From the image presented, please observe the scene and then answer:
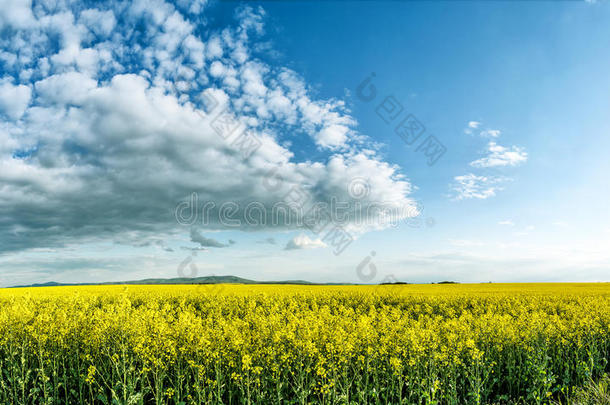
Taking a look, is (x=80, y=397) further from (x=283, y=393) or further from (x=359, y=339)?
(x=359, y=339)

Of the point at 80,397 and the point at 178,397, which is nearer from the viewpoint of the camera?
the point at 178,397

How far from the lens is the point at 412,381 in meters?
8.82

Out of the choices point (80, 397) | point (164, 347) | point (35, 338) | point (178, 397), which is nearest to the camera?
point (178, 397)

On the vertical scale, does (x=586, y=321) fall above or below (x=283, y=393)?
above

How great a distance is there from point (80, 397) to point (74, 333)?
2163mm

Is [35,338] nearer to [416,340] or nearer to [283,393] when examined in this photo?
[283,393]

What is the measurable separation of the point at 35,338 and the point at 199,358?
6.23 meters

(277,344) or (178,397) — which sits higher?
(277,344)

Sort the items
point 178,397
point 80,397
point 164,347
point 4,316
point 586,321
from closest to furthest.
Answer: point 178,397 < point 164,347 < point 80,397 < point 4,316 < point 586,321

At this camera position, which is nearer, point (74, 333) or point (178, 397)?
point (178, 397)

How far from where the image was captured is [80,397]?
29.8 feet

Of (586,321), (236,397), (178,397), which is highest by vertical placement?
(586,321)

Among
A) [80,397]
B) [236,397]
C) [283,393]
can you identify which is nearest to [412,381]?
[283,393]

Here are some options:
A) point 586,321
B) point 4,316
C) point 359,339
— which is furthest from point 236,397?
point 586,321
